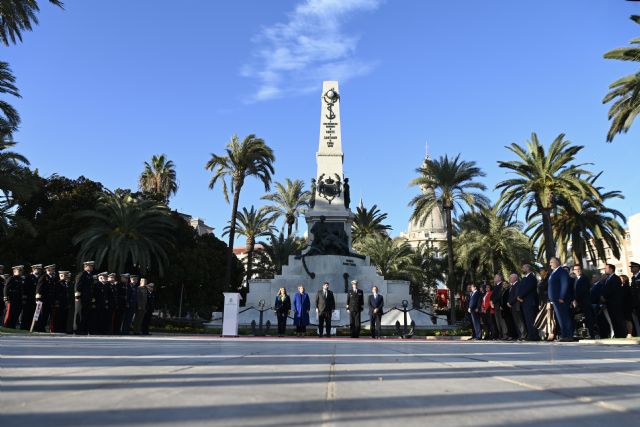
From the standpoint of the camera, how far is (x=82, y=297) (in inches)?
555

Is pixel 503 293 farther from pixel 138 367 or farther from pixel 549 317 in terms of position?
pixel 138 367

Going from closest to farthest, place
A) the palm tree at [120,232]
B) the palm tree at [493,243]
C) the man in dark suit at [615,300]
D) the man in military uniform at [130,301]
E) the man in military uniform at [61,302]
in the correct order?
the man in dark suit at [615,300], the man in military uniform at [61,302], the man in military uniform at [130,301], the palm tree at [120,232], the palm tree at [493,243]

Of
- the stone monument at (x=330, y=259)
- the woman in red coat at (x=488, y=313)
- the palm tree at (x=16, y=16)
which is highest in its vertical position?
the palm tree at (x=16, y=16)

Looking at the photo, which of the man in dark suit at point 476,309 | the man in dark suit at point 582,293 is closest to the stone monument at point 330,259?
the man in dark suit at point 476,309

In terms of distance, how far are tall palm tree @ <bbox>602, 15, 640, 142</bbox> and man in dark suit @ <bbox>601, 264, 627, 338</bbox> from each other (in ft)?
30.0

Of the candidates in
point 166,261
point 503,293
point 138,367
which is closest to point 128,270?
point 166,261

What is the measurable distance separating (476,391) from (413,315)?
2094 cm

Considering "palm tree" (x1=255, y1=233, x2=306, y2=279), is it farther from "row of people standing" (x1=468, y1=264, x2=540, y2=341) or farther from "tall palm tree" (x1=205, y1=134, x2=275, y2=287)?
"row of people standing" (x1=468, y1=264, x2=540, y2=341)

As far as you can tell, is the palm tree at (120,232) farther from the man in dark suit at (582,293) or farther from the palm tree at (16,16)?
the man in dark suit at (582,293)

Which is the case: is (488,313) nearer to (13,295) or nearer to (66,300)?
(66,300)

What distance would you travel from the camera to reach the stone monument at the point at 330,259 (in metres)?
24.0

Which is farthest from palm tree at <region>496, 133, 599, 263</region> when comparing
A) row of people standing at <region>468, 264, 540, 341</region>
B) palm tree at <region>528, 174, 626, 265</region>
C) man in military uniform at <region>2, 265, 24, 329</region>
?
man in military uniform at <region>2, 265, 24, 329</region>

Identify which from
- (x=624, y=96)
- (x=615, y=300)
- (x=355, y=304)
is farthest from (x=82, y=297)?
(x=624, y=96)

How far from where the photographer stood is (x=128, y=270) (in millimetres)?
33594
